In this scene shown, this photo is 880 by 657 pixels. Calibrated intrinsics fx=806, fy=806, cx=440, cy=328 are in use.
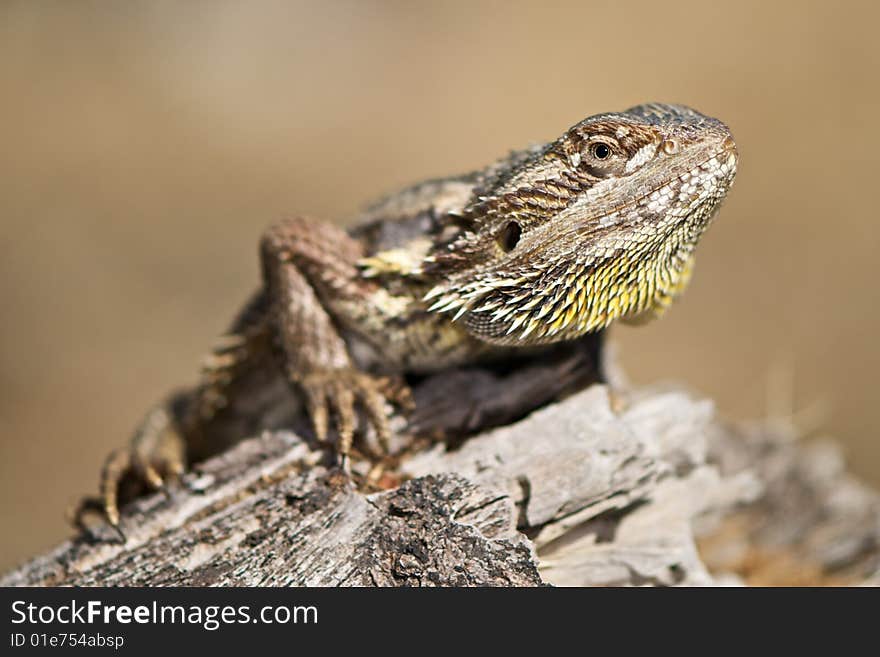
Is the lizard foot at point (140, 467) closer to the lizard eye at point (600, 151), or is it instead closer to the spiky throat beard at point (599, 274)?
the spiky throat beard at point (599, 274)

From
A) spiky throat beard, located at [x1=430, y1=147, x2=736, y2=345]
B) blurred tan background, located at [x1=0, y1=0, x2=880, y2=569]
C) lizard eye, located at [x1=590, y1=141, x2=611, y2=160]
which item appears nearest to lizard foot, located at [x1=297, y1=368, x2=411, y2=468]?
spiky throat beard, located at [x1=430, y1=147, x2=736, y2=345]

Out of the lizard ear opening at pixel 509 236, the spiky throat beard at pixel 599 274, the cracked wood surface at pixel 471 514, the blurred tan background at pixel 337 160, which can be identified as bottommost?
the cracked wood surface at pixel 471 514

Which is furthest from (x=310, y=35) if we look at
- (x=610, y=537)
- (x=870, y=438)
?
(x=610, y=537)

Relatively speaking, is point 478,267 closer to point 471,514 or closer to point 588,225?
point 588,225

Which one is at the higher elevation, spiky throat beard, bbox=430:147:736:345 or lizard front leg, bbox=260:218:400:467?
lizard front leg, bbox=260:218:400:467

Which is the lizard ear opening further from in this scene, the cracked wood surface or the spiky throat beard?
the cracked wood surface

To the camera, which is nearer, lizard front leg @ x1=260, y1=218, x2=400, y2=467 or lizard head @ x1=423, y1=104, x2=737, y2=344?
lizard head @ x1=423, y1=104, x2=737, y2=344

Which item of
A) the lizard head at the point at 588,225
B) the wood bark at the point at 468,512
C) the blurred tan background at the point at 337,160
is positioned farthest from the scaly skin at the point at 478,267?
the blurred tan background at the point at 337,160
